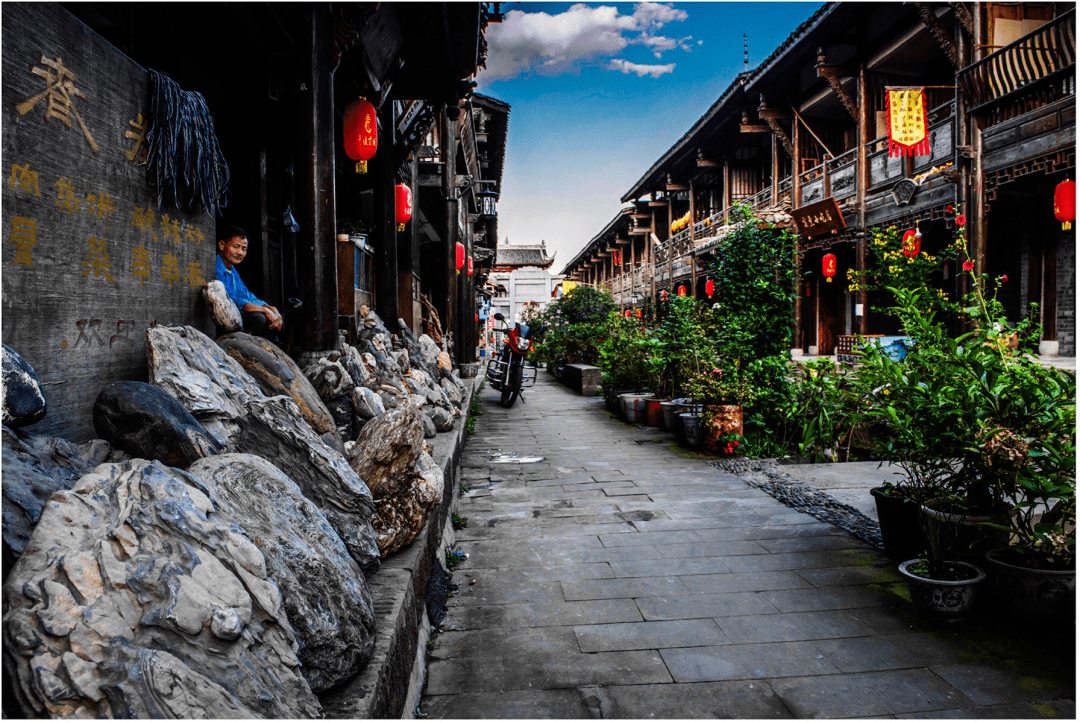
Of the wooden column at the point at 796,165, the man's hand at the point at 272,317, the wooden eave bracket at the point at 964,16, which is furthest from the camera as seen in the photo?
the wooden column at the point at 796,165

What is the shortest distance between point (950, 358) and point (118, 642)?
349 centimetres

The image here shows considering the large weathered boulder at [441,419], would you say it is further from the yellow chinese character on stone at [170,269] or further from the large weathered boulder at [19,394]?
the large weathered boulder at [19,394]

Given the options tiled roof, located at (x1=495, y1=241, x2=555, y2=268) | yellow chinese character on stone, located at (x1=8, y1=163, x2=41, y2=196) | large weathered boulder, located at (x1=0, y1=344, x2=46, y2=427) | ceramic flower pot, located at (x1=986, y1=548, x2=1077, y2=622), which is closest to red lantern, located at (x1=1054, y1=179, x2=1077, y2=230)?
ceramic flower pot, located at (x1=986, y1=548, x2=1077, y2=622)

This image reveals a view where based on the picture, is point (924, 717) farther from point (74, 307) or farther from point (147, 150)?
point (147, 150)

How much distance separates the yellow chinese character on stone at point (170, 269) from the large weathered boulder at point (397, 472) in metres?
1.23

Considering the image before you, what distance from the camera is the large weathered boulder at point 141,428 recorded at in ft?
7.06

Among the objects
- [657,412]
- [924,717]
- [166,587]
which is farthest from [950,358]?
[657,412]

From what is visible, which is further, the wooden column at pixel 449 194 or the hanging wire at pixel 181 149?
Result: the wooden column at pixel 449 194

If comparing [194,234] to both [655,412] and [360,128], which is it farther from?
[655,412]

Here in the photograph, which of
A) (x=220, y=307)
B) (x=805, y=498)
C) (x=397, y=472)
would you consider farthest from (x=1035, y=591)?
(x=220, y=307)

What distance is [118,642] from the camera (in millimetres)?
1204

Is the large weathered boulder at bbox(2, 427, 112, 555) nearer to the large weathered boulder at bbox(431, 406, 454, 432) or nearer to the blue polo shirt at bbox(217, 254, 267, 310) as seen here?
the blue polo shirt at bbox(217, 254, 267, 310)

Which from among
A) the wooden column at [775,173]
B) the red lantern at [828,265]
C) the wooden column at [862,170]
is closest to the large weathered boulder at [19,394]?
the wooden column at [862,170]

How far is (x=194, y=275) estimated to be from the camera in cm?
340
